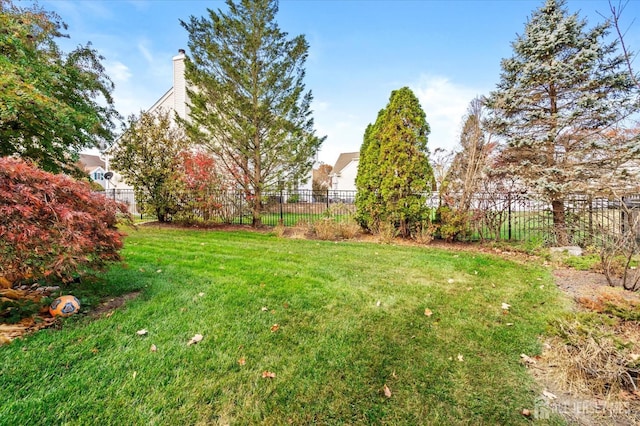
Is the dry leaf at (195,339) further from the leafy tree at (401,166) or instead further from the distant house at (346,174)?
the distant house at (346,174)

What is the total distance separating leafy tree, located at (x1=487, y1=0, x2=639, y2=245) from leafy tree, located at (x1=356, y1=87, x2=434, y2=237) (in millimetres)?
2184

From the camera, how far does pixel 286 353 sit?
2457 mm

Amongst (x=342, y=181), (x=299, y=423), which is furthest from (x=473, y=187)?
(x=342, y=181)

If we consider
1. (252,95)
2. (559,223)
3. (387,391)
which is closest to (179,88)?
(252,95)

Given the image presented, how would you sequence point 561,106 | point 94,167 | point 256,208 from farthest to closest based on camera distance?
point 94,167 → point 256,208 → point 561,106

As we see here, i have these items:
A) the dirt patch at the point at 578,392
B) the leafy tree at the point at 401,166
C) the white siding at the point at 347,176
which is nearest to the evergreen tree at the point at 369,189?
the leafy tree at the point at 401,166

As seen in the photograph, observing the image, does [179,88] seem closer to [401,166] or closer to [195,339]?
[401,166]

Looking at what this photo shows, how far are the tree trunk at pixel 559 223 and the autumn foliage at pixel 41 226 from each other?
9.08m

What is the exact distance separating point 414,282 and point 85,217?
434 centimetres

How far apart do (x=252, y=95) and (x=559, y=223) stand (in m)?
10.2

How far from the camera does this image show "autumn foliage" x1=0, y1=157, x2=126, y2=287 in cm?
256

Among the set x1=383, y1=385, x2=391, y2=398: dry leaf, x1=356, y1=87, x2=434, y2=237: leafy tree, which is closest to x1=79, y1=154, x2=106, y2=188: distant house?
x1=356, y1=87, x2=434, y2=237: leafy tree

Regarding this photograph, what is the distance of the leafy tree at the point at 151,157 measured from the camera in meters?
10.5

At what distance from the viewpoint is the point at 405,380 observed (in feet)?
7.09
